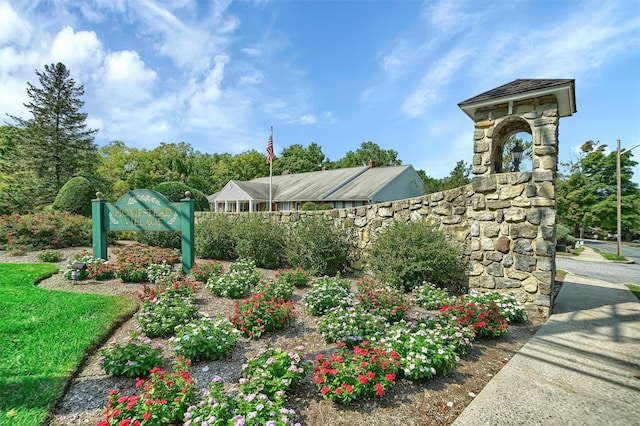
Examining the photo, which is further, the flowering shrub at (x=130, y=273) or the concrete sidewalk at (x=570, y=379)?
the flowering shrub at (x=130, y=273)

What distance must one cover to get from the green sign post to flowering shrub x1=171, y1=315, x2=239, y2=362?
12.2 feet

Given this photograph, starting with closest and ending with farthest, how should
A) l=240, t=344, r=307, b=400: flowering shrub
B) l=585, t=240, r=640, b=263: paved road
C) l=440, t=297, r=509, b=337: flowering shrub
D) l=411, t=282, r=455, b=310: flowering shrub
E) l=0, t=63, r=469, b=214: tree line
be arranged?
l=240, t=344, r=307, b=400: flowering shrub → l=440, t=297, r=509, b=337: flowering shrub → l=411, t=282, r=455, b=310: flowering shrub → l=585, t=240, r=640, b=263: paved road → l=0, t=63, r=469, b=214: tree line

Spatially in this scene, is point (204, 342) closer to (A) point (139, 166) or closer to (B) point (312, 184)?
(B) point (312, 184)

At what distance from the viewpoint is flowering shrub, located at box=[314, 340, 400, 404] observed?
2.43m

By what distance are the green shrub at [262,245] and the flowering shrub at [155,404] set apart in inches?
215

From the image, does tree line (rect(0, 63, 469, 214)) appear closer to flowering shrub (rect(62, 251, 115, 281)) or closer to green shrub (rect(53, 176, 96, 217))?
green shrub (rect(53, 176, 96, 217))

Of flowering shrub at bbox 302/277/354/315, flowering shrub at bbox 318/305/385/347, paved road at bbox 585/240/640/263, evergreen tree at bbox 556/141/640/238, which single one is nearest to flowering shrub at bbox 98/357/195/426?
flowering shrub at bbox 318/305/385/347

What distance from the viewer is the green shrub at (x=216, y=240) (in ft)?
28.8

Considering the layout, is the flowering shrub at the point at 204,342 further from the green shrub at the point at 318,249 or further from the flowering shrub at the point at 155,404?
the green shrub at the point at 318,249

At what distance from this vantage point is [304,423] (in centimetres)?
227

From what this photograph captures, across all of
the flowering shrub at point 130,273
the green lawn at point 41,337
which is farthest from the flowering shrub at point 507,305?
the flowering shrub at point 130,273

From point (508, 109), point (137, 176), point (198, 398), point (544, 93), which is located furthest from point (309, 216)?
point (137, 176)

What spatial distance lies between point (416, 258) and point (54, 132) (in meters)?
27.4

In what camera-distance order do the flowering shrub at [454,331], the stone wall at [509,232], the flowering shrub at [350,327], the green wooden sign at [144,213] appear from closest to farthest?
1. the flowering shrub at [454,331]
2. the flowering shrub at [350,327]
3. the stone wall at [509,232]
4. the green wooden sign at [144,213]
